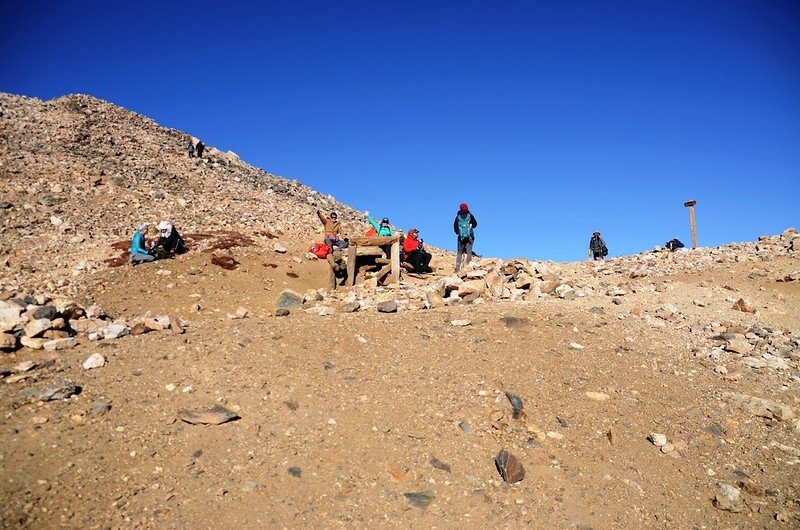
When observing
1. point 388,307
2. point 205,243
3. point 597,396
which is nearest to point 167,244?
point 205,243

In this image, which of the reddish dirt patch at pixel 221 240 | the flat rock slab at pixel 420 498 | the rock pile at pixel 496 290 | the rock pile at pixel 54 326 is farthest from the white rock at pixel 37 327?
the reddish dirt patch at pixel 221 240

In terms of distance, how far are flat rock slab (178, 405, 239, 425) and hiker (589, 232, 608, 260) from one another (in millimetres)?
18222

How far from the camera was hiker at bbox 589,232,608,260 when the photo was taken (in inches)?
835

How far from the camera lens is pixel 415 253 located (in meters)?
17.3

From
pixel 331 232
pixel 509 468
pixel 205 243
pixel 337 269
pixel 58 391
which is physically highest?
pixel 331 232

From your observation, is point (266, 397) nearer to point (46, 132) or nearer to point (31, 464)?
point (31, 464)

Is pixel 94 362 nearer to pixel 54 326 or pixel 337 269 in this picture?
pixel 54 326

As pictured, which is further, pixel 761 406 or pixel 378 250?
pixel 378 250

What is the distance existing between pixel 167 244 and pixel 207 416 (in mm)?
12224

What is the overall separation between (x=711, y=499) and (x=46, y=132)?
31.8 meters

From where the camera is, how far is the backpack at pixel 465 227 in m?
15.6

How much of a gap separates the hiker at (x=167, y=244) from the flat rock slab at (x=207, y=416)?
11313mm

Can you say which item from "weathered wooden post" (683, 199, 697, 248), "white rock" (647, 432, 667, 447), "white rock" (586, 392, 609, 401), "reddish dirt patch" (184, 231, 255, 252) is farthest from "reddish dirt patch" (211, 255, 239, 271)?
Answer: "weathered wooden post" (683, 199, 697, 248)

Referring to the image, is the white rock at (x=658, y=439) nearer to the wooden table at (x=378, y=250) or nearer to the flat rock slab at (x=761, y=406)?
the flat rock slab at (x=761, y=406)
